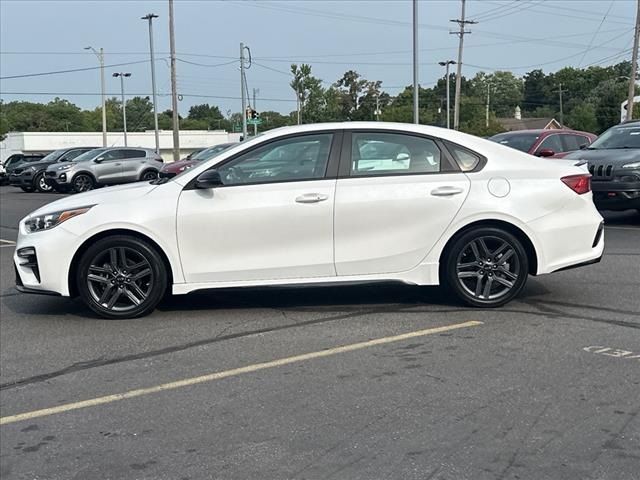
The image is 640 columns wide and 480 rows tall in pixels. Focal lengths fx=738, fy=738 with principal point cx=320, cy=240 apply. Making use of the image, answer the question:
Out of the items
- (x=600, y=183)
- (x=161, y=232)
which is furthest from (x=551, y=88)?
(x=161, y=232)

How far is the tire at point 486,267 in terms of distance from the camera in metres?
6.38

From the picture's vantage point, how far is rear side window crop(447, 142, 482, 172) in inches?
253

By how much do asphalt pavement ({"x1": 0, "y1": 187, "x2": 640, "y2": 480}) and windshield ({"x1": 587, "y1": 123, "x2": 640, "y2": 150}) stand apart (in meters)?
5.98

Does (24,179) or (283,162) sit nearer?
(283,162)

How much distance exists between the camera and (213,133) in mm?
83500

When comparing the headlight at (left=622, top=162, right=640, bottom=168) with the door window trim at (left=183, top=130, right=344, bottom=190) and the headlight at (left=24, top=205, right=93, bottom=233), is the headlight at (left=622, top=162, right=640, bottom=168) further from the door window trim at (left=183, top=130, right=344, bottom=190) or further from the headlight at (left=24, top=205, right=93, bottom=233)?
the headlight at (left=24, top=205, right=93, bottom=233)

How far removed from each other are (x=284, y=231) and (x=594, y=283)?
3.41m

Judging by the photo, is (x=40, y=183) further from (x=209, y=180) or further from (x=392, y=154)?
(x=392, y=154)

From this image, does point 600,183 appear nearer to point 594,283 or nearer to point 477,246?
point 594,283

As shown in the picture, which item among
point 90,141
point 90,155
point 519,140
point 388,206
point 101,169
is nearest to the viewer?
point 388,206

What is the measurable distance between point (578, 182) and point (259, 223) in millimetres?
2860

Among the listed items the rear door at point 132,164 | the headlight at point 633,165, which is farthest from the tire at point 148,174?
the headlight at point 633,165

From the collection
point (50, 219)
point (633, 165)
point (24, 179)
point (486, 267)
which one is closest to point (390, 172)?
point (486, 267)

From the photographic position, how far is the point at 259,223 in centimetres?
615
